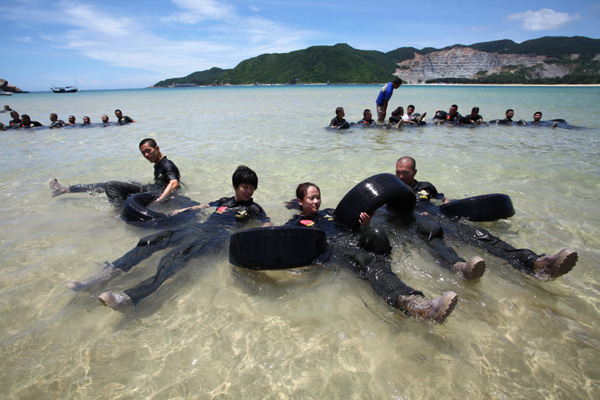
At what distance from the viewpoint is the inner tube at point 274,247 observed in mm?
3193

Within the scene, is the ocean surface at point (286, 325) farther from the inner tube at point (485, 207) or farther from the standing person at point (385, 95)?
the standing person at point (385, 95)

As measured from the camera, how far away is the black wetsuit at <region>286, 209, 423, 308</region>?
292 centimetres

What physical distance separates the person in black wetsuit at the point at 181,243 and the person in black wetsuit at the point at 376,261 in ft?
2.84

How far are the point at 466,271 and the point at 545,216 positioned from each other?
3.05 metres

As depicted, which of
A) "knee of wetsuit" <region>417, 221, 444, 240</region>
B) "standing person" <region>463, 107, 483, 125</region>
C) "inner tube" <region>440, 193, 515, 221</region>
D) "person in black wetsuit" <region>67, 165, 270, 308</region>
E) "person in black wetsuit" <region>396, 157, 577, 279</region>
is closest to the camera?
"person in black wetsuit" <region>67, 165, 270, 308</region>

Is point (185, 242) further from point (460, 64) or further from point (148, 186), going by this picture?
point (460, 64)

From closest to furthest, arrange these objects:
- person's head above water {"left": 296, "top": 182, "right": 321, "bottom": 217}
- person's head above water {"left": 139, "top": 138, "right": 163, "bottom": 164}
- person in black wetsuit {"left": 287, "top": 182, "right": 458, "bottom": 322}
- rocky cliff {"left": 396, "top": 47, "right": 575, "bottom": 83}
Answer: person in black wetsuit {"left": 287, "top": 182, "right": 458, "bottom": 322}
person's head above water {"left": 296, "top": 182, "right": 321, "bottom": 217}
person's head above water {"left": 139, "top": 138, "right": 163, "bottom": 164}
rocky cliff {"left": 396, "top": 47, "right": 575, "bottom": 83}

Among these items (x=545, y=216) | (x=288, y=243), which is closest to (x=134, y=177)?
(x=288, y=243)

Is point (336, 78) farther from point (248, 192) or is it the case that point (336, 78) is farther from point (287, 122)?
point (248, 192)

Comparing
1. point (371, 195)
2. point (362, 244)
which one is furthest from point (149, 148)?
point (362, 244)

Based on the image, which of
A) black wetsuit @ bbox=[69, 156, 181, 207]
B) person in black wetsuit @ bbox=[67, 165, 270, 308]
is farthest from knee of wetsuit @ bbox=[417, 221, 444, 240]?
black wetsuit @ bbox=[69, 156, 181, 207]

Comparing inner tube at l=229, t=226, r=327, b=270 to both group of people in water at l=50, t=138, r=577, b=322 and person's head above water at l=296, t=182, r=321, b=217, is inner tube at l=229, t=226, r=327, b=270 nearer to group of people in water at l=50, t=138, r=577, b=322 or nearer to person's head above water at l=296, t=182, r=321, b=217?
group of people in water at l=50, t=138, r=577, b=322

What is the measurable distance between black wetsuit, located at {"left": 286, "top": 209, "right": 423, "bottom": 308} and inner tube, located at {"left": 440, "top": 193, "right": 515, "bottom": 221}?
1.79 meters

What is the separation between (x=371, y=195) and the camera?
3787mm
